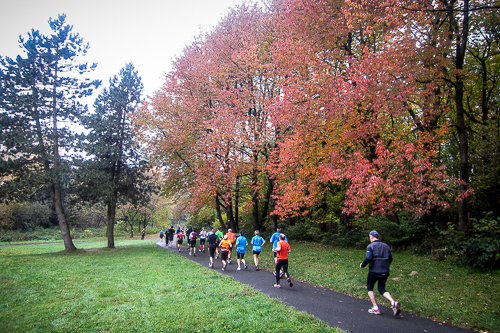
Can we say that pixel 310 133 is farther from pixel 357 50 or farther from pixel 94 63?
pixel 94 63

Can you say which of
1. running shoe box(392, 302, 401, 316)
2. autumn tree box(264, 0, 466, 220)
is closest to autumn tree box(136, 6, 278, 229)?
autumn tree box(264, 0, 466, 220)

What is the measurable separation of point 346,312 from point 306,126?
314 inches

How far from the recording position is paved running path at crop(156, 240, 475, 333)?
5.55 metres

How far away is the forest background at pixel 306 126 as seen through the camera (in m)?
10.0

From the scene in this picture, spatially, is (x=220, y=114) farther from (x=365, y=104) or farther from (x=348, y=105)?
(x=365, y=104)

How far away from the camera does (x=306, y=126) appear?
12.5 meters

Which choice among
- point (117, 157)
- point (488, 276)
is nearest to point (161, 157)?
point (117, 157)

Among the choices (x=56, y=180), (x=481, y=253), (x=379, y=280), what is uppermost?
(x=56, y=180)

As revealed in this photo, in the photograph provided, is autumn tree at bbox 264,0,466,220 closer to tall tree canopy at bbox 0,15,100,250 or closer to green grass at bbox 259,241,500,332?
green grass at bbox 259,241,500,332

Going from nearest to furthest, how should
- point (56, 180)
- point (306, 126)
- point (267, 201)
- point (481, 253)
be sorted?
1. point (481, 253)
2. point (306, 126)
3. point (56, 180)
4. point (267, 201)

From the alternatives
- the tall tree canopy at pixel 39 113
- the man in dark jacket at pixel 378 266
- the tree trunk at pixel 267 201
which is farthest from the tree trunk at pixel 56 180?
the man in dark jacket at pixel 378 266

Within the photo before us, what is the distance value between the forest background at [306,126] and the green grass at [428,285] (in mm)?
1011

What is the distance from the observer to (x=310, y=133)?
12688 millimetres

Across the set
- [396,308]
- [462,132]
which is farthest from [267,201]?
[396,308]
